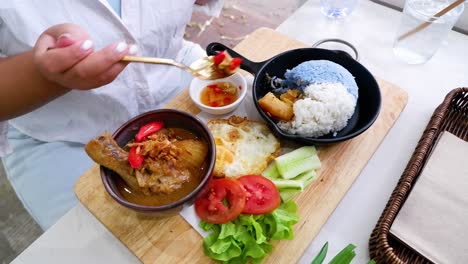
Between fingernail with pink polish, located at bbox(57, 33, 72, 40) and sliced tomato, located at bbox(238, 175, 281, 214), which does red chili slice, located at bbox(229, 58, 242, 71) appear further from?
fingernail with pink polish, located at bbox(57, 33, 72, 40)

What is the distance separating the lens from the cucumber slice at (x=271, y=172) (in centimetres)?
108

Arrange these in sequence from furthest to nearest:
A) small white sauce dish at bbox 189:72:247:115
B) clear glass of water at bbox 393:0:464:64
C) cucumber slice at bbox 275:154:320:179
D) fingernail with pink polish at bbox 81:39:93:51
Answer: clear glass of water at bbox 393:0:464:64, small white sauce dish at bbox 189:72:247:115, cucumber slice at bbox 275:154:320:179, fingernail with pink polish at bbox 81:39:93:51

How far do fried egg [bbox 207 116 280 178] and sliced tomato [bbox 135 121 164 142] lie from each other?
0.19 meters

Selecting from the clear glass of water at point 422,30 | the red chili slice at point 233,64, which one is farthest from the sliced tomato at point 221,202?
the clear glass of water at point 422,30

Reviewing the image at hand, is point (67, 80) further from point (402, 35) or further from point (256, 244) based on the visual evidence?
point (402, 35)

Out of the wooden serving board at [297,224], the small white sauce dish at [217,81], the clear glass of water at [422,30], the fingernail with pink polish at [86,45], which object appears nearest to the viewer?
the fingernail with pink polish at [86,45]

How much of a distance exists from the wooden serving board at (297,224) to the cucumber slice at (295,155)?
0.06m

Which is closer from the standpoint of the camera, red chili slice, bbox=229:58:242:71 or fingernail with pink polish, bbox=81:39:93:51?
fingernail with pink polish, bbox=81:39:93:51

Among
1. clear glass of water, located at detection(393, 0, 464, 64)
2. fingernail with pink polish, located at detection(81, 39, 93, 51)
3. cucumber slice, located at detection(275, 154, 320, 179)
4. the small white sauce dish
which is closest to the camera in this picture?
fingernail with pink polish, located at detection(81, 39, 93, 51)

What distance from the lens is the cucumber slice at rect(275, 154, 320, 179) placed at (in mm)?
1068

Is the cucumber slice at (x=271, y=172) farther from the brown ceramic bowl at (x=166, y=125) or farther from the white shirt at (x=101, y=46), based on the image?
the white shirt at (x=101, y=46)

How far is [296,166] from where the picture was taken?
1.08 meters

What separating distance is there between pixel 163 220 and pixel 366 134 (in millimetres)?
762

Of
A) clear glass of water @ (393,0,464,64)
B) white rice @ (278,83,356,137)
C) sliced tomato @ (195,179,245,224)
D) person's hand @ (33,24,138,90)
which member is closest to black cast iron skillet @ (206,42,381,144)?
white rice @ (278,83,356,137)
